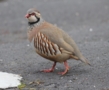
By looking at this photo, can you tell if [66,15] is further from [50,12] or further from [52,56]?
[52,56]

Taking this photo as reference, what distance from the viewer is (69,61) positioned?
8.48m

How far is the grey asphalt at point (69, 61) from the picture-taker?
22.5 ft

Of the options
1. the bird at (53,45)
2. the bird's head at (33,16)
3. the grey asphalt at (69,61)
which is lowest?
the grey asphalt at (69,61)

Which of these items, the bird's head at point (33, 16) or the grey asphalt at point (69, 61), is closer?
the grey asphalt at point (69, 61)

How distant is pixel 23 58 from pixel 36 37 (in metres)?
1.66

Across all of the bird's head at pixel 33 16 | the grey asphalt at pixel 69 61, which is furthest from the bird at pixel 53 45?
the grey asphalt at pixel 69 61

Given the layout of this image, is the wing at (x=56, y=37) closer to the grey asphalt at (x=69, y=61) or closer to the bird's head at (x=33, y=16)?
the bird's head at (x=33, y=16)

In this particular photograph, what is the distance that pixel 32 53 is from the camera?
9.59 metres

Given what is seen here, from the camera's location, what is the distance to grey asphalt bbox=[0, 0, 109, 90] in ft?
22.5

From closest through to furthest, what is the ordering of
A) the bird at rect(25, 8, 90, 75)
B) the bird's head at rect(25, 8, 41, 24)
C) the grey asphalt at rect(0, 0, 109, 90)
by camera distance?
1. the grey asphalt at rect(0, 0, 109, 90)
2. the bird at rect(25, 8, 90, 75)
3. the bird's head at rect(25, 8, 41, 24)

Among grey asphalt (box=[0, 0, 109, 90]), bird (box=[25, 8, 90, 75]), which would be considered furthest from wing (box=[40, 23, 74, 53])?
grey asphalt (box=[0, 0, 109, 90])

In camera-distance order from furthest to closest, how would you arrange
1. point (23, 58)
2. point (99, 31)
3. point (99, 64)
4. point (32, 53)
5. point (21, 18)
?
point (21, 18) < point (99, 31) < point (32, 53) < point (23, 58) < point (99, 64)

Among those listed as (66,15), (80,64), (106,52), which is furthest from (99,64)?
(66,15)

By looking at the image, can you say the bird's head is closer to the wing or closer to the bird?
the bird
